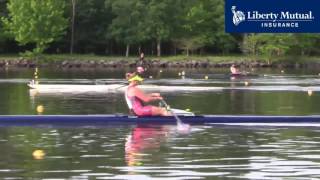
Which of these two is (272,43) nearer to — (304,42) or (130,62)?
(304,42)

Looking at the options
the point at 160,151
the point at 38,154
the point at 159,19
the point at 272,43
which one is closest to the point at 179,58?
the point at 159,19

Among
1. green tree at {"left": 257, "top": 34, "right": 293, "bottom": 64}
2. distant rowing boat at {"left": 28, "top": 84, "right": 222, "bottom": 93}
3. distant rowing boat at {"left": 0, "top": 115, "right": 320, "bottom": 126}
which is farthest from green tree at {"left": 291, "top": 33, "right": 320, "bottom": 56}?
distant rowing boat at {"left": 0, "top": 115, "right": 320, "bottom": 126}

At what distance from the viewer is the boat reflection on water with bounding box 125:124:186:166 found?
1702 centimetres

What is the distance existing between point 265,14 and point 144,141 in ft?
70.5

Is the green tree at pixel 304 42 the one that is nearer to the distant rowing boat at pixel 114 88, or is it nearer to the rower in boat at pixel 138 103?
the distant rowing boat at pixel 114 88

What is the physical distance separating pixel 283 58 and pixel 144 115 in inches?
2925

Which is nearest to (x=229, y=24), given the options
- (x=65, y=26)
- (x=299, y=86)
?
(x=299, y=86)

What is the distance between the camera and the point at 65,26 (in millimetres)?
92250

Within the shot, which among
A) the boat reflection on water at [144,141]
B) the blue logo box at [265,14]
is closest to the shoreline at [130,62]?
the blue logo box at [265,14]

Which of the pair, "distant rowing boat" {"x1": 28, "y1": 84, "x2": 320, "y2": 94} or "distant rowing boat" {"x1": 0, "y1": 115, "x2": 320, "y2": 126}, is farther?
"distant rowing boat" {"x1": 28, "y1": 84, "x2": 320, "y2": 94}

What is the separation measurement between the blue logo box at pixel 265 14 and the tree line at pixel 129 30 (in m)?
50.5

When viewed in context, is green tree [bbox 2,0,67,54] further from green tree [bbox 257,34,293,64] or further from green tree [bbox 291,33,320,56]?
green tree [bbox 291,33,320,56]

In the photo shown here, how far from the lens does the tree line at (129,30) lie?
300ft

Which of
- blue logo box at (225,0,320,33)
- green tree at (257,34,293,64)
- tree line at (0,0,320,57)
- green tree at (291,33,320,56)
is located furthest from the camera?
green tree at (291,33,320,56)
